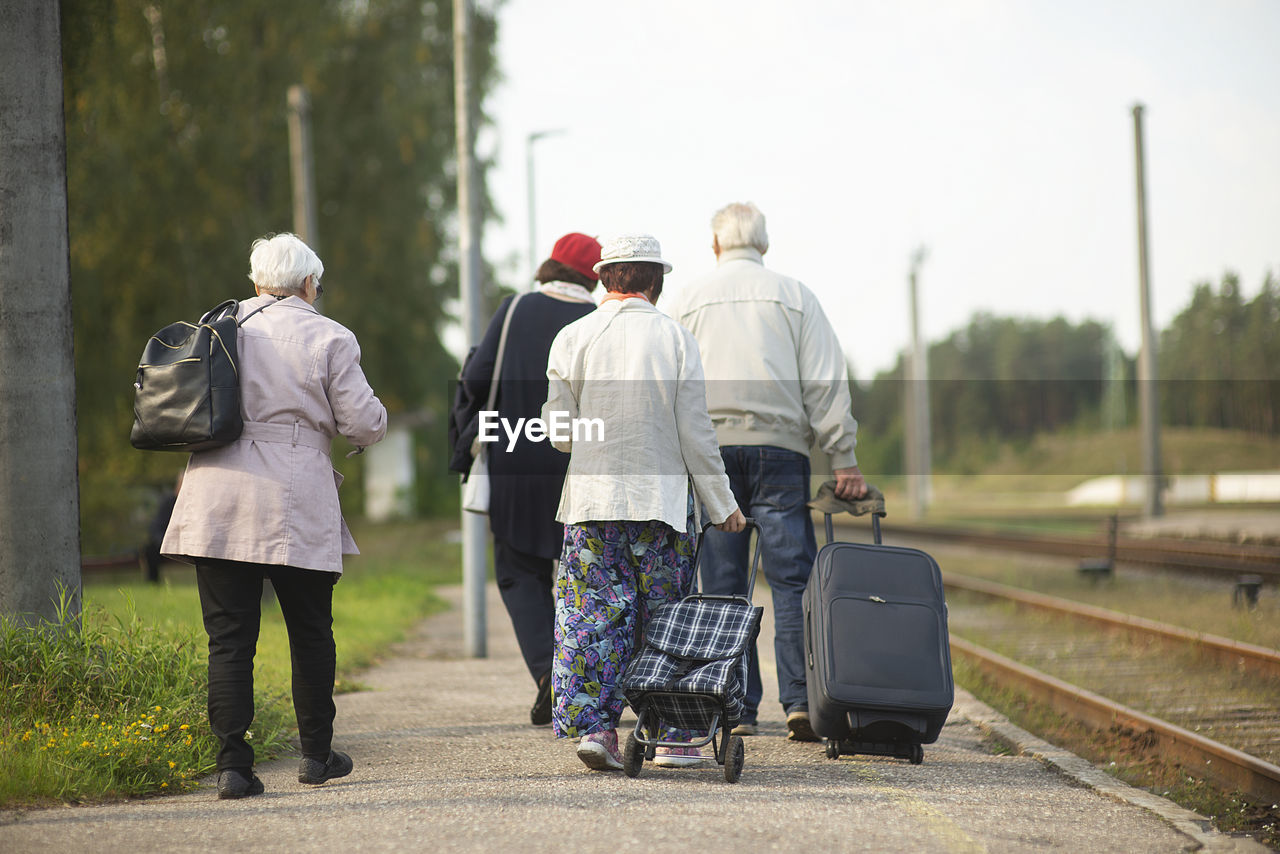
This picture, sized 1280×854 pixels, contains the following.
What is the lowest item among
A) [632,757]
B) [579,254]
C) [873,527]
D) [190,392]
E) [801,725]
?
[801,725]

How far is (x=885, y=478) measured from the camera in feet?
238

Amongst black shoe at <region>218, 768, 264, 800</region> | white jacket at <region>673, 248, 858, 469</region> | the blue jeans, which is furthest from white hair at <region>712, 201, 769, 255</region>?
black shoe at <region>218, 768, 264, 800</region>

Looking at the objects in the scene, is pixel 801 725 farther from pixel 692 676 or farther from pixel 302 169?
pixel 302 169

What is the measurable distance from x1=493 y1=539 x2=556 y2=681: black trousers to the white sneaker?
1216 mm

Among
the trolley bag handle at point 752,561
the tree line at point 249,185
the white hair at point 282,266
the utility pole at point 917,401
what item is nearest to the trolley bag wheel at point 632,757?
the trolley bag handle at point 752,561

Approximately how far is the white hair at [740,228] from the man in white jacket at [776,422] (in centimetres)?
20

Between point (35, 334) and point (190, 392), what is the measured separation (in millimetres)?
1338

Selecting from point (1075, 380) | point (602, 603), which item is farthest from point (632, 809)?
point (1075, 380)

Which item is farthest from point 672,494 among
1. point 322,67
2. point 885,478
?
point 885,478

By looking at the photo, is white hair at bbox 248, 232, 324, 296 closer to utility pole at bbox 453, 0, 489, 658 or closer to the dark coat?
the dark coat

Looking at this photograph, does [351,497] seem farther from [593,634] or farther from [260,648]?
[593,634]

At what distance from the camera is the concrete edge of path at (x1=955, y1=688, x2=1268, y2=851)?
12.6 feet

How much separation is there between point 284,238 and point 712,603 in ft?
6.96

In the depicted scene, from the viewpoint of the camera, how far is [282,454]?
427 centimetres
